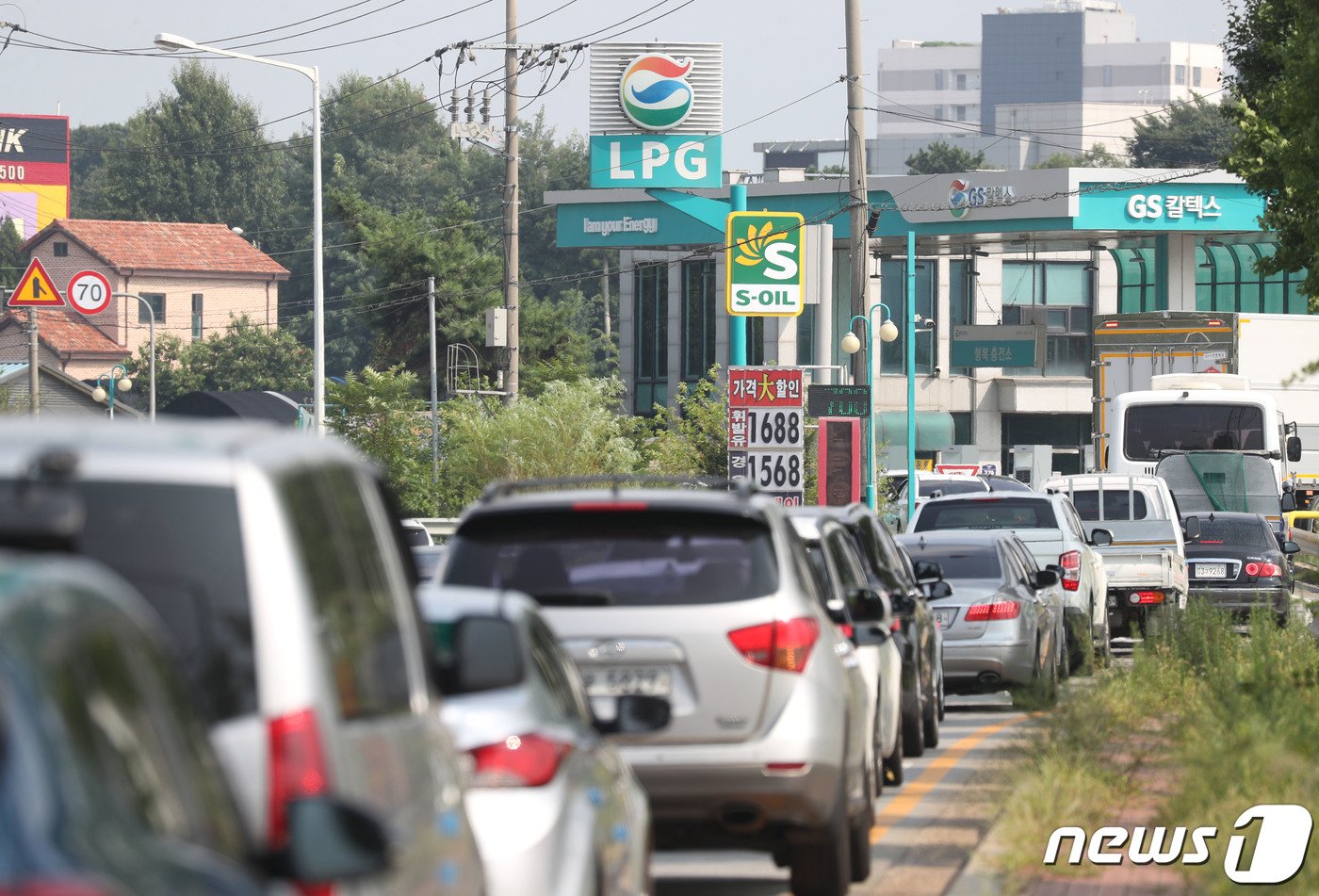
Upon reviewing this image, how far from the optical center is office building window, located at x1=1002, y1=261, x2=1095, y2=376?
7756cm

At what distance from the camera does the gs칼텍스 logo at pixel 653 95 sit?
2367 inches

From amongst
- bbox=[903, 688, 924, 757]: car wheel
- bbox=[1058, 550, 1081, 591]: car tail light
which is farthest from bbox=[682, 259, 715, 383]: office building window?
bbox=[903, 688, 924, 757]: car wheel

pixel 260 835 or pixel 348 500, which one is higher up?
pixel 348 500

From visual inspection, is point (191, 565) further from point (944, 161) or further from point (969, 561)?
point (944, 161)

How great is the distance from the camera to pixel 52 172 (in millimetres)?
129250

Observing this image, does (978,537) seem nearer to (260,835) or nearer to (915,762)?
(915,762)

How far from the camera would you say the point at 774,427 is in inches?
899

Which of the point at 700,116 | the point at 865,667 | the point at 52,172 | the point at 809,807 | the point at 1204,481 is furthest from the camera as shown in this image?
the point at 52,172

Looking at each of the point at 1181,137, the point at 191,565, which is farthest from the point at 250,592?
the point at 1181,137

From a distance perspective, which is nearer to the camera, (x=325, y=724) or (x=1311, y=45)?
(x=325, y=724)

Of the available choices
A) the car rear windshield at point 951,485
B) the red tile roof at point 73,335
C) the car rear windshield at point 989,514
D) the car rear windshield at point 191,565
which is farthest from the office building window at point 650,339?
the car rear windshield at point 191,565

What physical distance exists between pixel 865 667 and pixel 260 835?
756 cm

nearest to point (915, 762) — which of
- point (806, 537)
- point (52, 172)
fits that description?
point (806, 537)

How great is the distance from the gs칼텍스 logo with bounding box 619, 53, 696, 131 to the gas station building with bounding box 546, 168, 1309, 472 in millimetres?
2498
